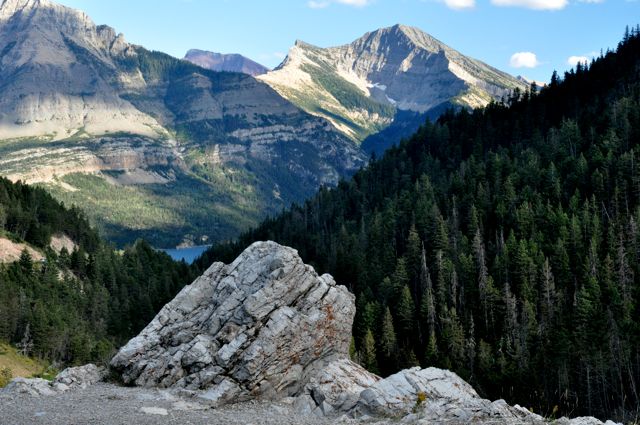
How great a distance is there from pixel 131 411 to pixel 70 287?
381 ft

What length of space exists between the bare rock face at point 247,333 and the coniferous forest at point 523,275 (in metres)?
37.1

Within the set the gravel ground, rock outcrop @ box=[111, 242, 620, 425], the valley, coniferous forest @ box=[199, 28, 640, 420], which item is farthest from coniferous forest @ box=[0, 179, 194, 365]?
coniferous forest @ box=[199, 28, 640, 420]

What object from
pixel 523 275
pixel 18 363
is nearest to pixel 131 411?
pixel 18 363

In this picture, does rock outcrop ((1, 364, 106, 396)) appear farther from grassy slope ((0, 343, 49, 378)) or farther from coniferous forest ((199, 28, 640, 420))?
coniferous forest ((199, 28, 640, 420))

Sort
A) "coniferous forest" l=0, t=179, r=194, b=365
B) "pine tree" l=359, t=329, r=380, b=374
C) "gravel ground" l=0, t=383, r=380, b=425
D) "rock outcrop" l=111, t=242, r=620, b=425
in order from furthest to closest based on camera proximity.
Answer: "coniferous forest" l=0, t=179, r=194, b=365 → "pine tree" l=359, t=329, r=380, b=374 → "rock outcrop" l=111, t=242, r=620, b=425 → "gravel ground" l=0, t=383, r=380, b=425

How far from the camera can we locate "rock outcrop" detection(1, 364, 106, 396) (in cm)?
3819

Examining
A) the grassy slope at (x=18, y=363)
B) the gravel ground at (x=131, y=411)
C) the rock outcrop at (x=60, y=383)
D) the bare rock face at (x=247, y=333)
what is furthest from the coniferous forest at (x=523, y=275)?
the rock outcrop at (x=60, y=383)

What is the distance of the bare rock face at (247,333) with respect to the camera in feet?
135

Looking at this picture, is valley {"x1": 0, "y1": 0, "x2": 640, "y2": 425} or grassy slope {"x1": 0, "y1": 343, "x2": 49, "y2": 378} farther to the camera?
grassy slope {"x1": 0, "y1": 343, "x2": 49, "y2": 378}

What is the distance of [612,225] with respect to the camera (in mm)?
105875

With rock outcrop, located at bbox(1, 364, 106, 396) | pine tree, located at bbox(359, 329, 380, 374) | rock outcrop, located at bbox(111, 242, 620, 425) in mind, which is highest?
rock outcrop, located at bbox(111, 242, 620, 425)

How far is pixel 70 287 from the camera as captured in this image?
458ft

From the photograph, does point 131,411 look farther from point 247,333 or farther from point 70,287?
point 70,287

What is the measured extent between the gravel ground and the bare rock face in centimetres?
226
